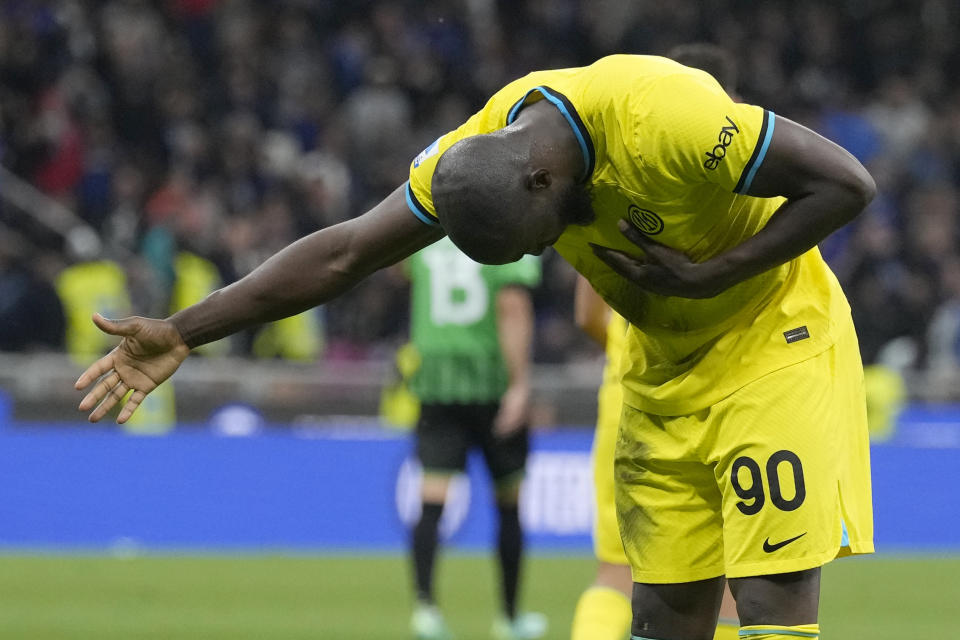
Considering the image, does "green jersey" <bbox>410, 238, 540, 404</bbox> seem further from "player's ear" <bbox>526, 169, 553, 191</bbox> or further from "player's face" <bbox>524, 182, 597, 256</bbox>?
"player's ear" <bbox>526, 169, 553, 191</bbox>

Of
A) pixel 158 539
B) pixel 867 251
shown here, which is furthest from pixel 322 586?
pixel 867 251

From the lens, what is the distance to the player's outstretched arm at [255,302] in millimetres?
4152

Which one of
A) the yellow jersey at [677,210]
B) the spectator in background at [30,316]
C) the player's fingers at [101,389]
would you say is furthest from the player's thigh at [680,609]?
the spectator in background at [30,316]

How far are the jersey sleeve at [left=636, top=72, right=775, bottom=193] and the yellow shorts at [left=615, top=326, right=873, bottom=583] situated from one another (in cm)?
62

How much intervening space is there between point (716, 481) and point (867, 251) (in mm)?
11773

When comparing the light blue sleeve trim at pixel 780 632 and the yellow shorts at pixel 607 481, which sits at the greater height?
the yellow shorts at pixel 607 481

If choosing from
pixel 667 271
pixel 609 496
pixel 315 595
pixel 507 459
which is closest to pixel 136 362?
pixel 667 271

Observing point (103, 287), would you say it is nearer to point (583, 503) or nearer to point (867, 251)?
point (583, 503)

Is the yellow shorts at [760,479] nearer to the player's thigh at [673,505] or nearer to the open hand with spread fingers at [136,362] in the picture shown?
the player's thigh at [673,505]

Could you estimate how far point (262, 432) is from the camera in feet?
38.2

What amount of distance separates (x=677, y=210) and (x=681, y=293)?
0.66 feet

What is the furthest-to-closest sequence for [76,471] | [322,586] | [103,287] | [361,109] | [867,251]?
[361,109] < [867,251] < [103,287] < [76,471] < [322,586]

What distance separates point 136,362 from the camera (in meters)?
4.26

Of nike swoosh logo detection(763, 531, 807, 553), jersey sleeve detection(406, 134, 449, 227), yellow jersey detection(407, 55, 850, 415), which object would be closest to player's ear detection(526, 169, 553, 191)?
yellow jersey detection(407, 55, 850, 415)
